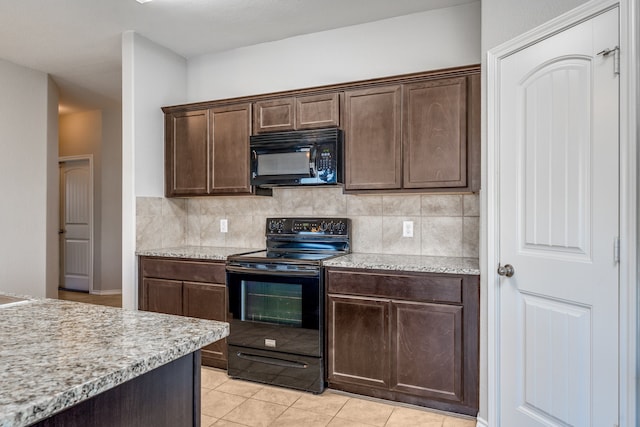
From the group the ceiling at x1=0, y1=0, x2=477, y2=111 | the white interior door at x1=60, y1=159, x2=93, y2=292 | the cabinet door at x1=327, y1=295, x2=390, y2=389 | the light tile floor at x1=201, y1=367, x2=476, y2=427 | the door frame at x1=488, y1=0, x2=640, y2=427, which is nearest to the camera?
the door frame at x1=488, y1=0, x2=640, y2=427

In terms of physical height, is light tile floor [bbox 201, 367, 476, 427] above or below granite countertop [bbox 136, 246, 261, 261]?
below

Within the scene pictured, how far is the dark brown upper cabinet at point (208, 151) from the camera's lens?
131 inches

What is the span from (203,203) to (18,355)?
3014 millimetres

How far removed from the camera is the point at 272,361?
9.35ft

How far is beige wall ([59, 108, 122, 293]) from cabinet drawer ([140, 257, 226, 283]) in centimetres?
313

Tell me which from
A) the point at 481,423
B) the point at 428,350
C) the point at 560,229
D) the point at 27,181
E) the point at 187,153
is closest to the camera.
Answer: the point at 560,229

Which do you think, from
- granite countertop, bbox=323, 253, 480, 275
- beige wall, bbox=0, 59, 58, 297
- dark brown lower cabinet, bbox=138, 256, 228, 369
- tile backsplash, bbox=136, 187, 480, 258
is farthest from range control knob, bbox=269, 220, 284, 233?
beige wall, bbox=0, 59, 58, 297

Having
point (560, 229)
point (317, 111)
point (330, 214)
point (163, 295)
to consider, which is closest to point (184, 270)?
point (163, 295)

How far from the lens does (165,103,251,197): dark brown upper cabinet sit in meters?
3.32

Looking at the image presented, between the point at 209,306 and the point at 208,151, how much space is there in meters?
1.26

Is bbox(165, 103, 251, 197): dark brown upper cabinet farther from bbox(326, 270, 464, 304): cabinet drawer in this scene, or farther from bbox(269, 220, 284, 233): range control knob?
bbox(326, 270, 464, 304): cabinet drawer

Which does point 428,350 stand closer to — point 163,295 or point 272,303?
point 272,303

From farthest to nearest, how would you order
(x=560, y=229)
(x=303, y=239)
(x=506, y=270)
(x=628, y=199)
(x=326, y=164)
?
1. (x=303, y=239)
2. (x=326, y=164)
3. (x=506, y=270)
4. (x=560, y=229)
5. (x=628, y=199)

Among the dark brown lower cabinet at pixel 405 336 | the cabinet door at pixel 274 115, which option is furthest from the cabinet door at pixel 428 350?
the cabinet door at pixel 274 115
